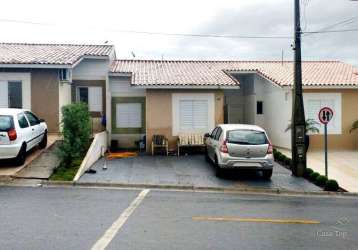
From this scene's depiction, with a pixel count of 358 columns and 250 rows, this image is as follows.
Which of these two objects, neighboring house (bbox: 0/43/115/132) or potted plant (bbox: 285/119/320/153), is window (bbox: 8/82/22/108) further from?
potted plant (bbox: 285/119/320/153)

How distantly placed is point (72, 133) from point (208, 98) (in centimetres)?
774

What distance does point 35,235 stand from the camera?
22.0 ft

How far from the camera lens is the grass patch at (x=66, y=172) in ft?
41.0

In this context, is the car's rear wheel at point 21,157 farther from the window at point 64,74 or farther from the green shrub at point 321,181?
the green shrub at point 321,181

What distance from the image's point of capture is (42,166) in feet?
44.5

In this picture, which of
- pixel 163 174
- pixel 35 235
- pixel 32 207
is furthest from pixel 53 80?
pixel 35 235

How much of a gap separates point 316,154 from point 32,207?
14.1m

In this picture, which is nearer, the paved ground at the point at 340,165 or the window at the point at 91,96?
the paved ground at the point at 340,165

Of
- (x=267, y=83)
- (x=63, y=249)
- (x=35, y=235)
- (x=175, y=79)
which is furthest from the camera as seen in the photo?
(x=267, y=83)

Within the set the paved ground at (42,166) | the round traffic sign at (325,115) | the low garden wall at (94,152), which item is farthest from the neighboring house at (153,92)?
the round traffic sign at (325,115)

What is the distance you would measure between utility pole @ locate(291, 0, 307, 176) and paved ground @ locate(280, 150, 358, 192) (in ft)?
3.75

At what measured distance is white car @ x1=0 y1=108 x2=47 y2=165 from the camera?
1234 cm

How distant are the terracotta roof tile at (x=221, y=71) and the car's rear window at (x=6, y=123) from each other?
7217mm

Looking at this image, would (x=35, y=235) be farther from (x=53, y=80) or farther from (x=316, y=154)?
(x=316, y=154)
